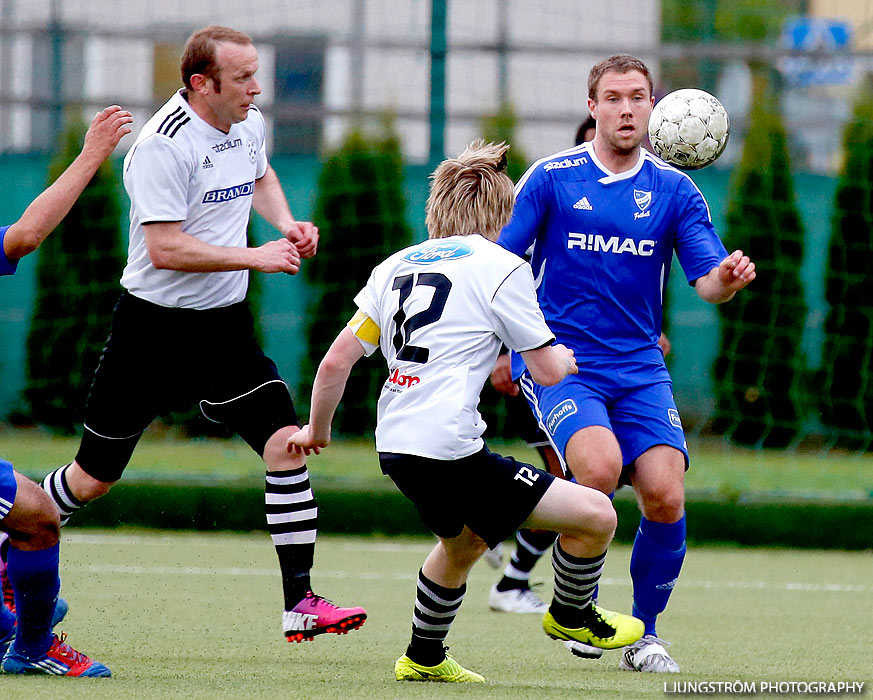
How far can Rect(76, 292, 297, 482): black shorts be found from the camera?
4.98 metres

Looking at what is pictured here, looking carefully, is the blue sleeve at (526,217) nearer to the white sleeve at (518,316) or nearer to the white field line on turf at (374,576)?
the white sleeve at (518,316)

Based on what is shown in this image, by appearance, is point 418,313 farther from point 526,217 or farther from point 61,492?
point 61,492

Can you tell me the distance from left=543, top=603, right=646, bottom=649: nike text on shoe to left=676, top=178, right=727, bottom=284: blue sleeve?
1.31m

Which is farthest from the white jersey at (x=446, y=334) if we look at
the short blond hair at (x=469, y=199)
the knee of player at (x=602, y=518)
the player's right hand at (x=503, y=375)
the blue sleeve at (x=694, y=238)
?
the player's right hand at (x=503, y=375)

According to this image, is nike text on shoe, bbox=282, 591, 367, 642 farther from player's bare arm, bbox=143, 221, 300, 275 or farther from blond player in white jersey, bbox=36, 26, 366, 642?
player's bare arm, bbox=143, 221, 300, 275

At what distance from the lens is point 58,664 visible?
4391 mm

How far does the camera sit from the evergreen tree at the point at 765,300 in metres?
12.4

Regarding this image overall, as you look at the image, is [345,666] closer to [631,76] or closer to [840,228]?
[631,76]

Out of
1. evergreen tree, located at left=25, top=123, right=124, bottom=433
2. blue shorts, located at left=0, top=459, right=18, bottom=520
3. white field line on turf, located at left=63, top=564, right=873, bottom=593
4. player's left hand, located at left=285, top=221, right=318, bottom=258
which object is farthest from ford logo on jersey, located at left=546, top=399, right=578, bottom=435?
evergreen tree, located at left=25, top=123, right=124, bottom=433

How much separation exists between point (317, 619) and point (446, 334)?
1.11m

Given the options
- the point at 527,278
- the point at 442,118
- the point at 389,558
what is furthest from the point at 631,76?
the point at 442,118

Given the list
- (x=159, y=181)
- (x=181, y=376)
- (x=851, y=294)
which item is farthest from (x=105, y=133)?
(x=851, y=294)

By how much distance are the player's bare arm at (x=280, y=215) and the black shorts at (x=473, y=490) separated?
1088 millimetres

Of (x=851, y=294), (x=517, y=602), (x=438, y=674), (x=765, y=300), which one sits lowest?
(x=517, y=602)
